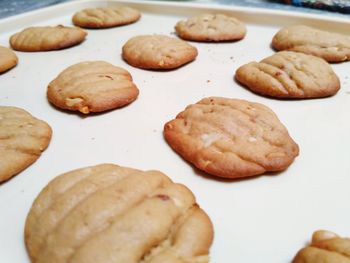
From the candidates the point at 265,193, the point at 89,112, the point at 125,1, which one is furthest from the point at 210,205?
the point at 125,1

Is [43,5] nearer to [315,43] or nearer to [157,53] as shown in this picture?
[157,53]

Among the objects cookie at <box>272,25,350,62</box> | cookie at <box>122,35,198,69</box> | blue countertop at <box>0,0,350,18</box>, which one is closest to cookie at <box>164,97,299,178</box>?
cookie at <box>122,35,198,69</box>

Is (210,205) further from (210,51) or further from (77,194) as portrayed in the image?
(210,51)

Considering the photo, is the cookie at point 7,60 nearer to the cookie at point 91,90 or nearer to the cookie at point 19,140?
the cookie at point 91,90

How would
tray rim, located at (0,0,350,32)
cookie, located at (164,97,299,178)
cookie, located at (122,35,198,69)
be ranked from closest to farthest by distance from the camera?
cookie, located at (164,97,299,178)
cookie, located at (122,35,198,69)
tray rim, located at (0,0,350,32)

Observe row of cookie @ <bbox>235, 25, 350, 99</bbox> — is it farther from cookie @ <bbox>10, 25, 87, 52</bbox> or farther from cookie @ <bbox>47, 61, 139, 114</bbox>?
cookie @ <bbox>10, 25, 87, 52</bbox>

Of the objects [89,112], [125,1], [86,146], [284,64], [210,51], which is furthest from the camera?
[125,1]

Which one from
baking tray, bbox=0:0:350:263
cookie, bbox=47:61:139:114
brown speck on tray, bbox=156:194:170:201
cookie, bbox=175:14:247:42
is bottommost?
baking tray, bbox=0:0:350:263

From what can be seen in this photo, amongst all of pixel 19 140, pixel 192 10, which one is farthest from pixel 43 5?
pixel 19 140
